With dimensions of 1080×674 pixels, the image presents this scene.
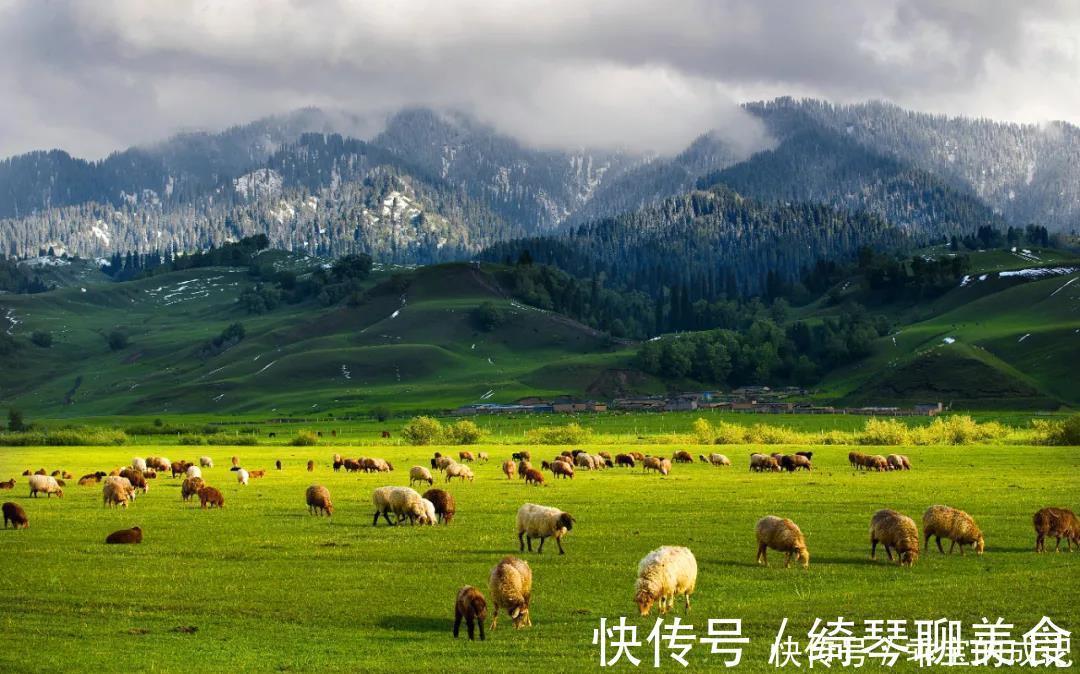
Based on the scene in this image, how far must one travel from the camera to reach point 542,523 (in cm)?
3531

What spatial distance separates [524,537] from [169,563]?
12.2 m

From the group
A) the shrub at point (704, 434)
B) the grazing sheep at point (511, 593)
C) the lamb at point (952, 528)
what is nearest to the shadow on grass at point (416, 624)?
the grazing sheep at point (511, 593)

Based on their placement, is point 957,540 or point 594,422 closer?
point 957,540

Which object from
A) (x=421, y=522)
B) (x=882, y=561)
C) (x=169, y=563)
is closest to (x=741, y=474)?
(x=421, y=522)

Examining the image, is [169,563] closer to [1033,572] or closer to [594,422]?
[1033,572]

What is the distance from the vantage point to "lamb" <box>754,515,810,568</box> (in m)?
32.2

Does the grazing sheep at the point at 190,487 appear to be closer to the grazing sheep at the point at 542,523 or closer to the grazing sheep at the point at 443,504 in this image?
the grazing sheep at the point at 443,504

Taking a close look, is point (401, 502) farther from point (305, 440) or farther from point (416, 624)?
point (305, 440)

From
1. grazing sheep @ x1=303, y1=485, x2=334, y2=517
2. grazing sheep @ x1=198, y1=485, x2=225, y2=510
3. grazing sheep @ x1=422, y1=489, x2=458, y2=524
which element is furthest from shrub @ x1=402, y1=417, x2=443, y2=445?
grazing sheep @ x1=422, y1=489, x2=458, y2=524

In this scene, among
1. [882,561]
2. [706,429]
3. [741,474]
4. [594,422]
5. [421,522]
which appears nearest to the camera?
[882,561]

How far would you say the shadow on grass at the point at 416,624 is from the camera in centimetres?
2536

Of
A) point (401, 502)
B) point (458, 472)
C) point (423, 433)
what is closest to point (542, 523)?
point (401, 502)

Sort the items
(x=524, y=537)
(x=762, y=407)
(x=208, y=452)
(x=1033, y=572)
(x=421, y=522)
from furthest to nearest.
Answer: (x=762, y=407), (x=208, y=452), (x=421, y=522), (x=524, y=537), (x=1033, y=572)

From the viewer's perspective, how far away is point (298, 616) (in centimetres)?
2675
